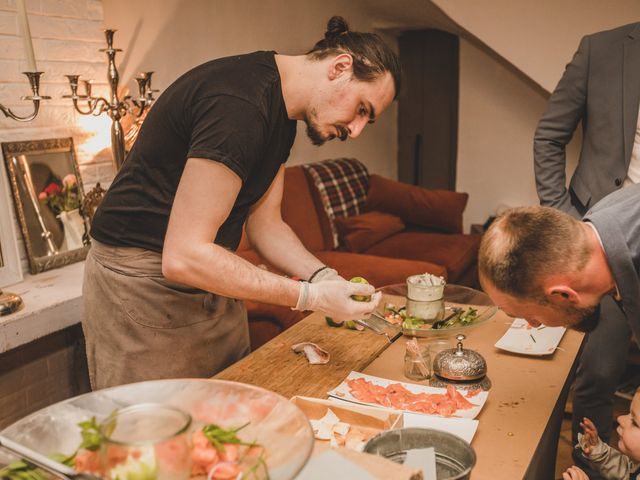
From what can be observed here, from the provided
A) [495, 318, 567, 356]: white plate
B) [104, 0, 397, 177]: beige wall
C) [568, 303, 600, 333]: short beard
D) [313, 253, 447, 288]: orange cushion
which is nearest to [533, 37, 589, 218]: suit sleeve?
[495, 318, 567, 356]: white plate

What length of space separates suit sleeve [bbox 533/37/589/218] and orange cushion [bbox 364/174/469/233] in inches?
70.2

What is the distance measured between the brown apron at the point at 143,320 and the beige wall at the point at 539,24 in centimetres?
268

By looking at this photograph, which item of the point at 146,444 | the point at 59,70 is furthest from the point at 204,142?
the point at 59,70

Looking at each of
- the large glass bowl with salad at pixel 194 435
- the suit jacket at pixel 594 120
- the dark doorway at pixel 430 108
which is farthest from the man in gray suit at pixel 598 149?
the dark doorway at pixel 430 108

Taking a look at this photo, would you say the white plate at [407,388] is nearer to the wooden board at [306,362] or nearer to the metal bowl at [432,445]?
the wooden board at [306,362]

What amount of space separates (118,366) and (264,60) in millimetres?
827

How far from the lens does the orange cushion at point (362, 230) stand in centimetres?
392

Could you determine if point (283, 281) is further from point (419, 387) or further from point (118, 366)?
point (118, 366)

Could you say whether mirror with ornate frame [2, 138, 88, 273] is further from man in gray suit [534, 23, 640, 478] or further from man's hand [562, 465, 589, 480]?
man's hand [562, 465, 589, 480]

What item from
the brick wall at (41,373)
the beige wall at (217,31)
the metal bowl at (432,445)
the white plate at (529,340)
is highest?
the beige wall at (217,31)

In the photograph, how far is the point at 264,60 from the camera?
1.49 m

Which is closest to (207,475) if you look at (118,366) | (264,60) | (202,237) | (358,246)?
(202,237)

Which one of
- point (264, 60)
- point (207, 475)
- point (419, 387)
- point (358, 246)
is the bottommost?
point (358, 246)

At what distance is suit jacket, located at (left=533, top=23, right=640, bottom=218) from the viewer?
227 centimetres
